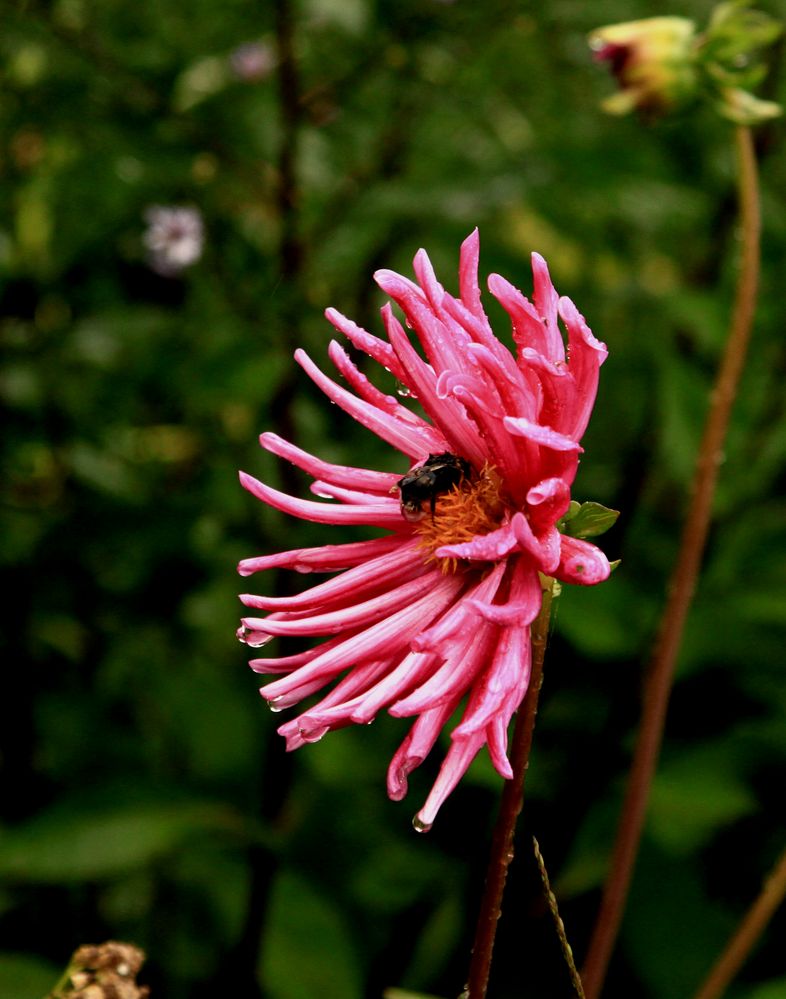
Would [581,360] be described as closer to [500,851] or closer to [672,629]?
[500,851]

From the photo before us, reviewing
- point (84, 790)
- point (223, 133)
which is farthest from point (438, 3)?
point (84, 790)

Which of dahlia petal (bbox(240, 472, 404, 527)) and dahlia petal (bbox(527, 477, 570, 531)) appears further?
dahlia petal (bbox(240, 472, 404, 527))

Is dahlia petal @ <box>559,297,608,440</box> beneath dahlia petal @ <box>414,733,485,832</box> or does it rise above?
above

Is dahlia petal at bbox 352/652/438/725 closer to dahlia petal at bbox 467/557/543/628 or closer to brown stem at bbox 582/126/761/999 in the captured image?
dahlia petal at bbox 467/557/543/628

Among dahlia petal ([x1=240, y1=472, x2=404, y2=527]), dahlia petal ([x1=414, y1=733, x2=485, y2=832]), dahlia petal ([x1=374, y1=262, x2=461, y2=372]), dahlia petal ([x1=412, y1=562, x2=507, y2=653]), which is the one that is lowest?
dahlia petal ([x1=414, y1=733, x2=485, y2=832])

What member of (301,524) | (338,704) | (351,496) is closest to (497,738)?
(338,704)

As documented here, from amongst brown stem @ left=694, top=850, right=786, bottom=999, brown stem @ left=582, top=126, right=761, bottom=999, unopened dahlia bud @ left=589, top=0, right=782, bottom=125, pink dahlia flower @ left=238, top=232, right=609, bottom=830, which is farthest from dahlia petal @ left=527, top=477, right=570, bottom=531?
unopened dahlia bud @ left=589, top=0, right=782, bottom=125

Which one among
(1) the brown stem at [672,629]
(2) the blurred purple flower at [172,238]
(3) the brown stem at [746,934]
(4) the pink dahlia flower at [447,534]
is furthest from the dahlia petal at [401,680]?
(2) the blurred purple flower at [172,238]
